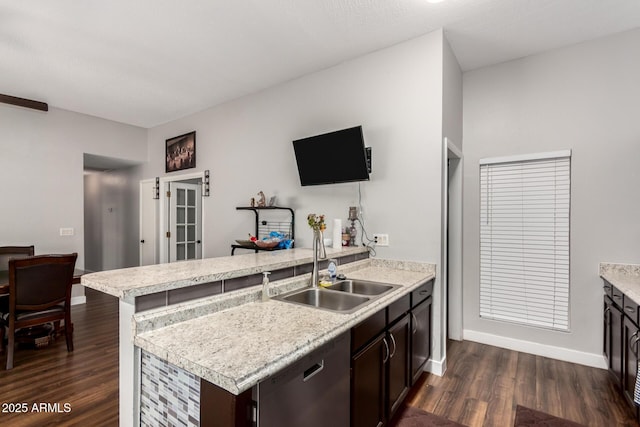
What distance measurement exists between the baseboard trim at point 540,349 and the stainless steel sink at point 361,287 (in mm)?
1769

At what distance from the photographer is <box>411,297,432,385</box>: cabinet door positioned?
2.24 m

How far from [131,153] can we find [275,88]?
3164 millimetres

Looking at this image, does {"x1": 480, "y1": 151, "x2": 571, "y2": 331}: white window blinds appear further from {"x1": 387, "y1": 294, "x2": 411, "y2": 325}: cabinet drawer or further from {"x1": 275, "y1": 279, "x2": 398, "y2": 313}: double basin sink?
{"x1": 275, "y1": 279, "x2": 398, "y2": 313}: double basin sink

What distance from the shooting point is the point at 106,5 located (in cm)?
233

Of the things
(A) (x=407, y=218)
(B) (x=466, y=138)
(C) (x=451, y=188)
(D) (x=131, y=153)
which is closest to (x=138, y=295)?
(A) (x=407, y=218)

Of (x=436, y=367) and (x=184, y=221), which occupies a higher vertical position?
(x=184, y=221)

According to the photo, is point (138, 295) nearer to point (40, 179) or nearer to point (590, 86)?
point (590, 86)

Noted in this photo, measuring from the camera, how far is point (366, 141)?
3066mm

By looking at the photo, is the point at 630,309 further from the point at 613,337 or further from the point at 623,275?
the point at 623,275

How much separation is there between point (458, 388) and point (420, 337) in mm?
511

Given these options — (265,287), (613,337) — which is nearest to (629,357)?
(613,337)

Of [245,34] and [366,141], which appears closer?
[245,34]

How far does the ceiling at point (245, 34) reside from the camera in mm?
2363

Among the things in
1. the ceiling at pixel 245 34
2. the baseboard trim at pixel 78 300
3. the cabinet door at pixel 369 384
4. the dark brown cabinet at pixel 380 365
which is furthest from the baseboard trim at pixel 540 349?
the baseboard trim at pixel 78 300
